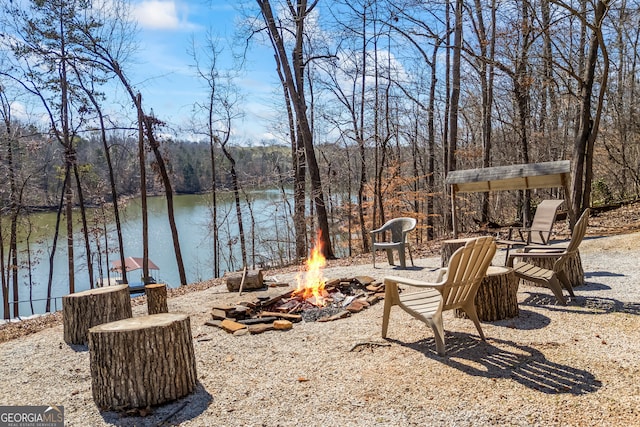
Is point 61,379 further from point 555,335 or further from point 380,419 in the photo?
point 555,335

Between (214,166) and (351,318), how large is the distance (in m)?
11.0

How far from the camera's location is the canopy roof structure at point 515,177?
6.60m

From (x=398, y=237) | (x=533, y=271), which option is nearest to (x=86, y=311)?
(x=533, y=271)

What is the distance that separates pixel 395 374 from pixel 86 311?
277cm

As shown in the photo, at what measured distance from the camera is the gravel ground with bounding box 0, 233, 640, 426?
2.19 metres

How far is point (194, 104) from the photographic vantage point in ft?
46.4

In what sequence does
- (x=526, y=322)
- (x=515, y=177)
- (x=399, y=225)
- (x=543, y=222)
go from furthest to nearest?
1. (x=515, y=177)
2. (x=399, y=225)
3. (x=543, y=222)
4. (x=526, y=322)

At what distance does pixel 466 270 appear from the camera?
9.70 ft

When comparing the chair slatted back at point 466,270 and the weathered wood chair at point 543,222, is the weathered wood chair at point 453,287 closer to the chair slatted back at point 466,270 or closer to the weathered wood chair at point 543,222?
the chair slatted back at point 466,270

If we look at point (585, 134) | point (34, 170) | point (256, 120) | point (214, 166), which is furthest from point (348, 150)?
point (34, 170)

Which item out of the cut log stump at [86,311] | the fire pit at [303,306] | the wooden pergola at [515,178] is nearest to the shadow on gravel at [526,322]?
the fire pit at [303,306]

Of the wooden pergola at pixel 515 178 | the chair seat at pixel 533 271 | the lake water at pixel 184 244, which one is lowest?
the lake water at pixel 184 244

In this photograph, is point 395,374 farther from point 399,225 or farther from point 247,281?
point 399,225

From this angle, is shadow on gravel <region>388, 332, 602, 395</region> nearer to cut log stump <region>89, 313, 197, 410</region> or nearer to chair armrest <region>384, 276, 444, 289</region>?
chair armrest <region>384, 276, 444, 289</region>
